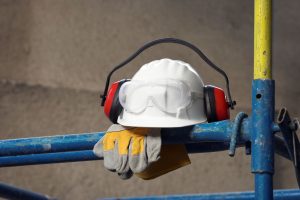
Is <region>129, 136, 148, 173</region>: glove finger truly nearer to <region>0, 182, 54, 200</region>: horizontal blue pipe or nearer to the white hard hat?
the white hard hat

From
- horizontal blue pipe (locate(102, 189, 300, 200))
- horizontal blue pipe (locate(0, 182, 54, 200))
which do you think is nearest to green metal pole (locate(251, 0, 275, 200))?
horizontal blue pipe (locate(102, 189, 300, 200))

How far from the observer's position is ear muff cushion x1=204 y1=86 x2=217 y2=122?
1.28 metres

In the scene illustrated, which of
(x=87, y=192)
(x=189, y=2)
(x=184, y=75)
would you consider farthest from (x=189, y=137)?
(x=189, y=2)

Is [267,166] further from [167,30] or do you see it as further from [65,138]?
[167,30]

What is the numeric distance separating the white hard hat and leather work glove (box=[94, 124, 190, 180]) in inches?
0.8

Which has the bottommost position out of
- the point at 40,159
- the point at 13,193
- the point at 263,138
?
the point at 13,193

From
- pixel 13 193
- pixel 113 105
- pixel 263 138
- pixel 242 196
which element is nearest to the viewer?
pixel 263 138

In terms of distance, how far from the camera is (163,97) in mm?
1250

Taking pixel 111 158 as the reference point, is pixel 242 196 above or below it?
below

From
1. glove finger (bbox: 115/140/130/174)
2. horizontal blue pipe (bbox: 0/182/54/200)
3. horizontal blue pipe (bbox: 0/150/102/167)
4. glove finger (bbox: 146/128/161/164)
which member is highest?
glove finger (bbox: 146/128/161/164)

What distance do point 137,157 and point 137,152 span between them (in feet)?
0.03

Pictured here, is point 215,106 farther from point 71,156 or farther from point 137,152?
point 71,156

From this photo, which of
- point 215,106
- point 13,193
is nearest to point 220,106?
point 215,106

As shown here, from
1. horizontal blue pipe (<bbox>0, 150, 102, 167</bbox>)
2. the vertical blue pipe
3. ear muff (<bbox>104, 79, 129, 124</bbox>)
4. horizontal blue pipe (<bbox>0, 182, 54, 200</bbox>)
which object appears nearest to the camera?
the vertical blue pipe
